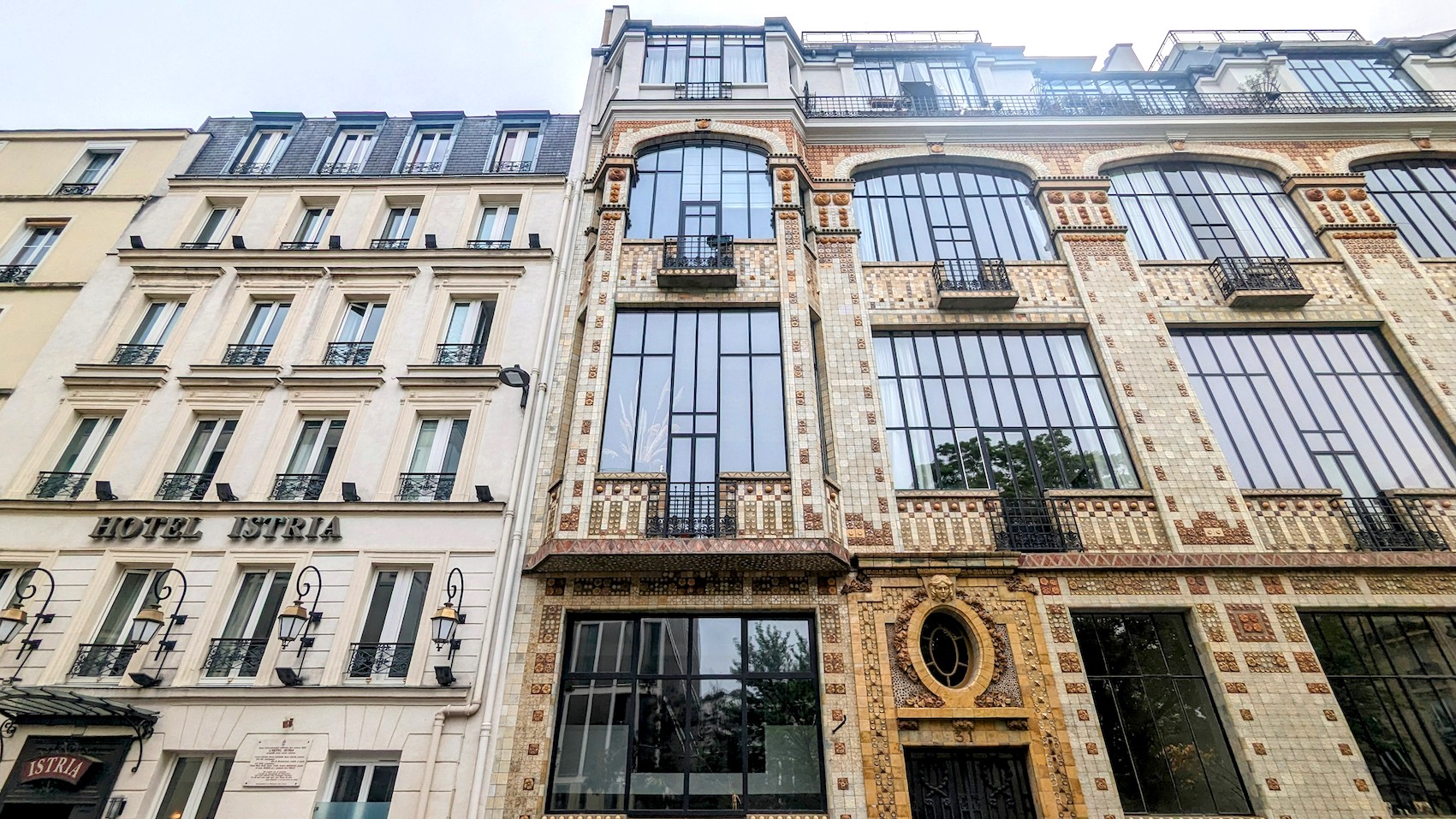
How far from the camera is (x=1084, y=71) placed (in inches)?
807

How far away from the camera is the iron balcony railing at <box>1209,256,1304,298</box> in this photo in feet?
48.4

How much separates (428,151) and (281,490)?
11.2 metres

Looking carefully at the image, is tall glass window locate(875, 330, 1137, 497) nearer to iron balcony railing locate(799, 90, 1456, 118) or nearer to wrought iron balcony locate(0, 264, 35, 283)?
iron balcony railing locate(799, 90, 1456, 118)

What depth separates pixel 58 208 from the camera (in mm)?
17922

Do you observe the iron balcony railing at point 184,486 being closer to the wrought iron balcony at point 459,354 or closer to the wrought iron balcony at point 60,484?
the wrought iron balcony at point 60,484

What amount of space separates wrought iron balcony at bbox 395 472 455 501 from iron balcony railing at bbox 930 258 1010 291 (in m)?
11.5

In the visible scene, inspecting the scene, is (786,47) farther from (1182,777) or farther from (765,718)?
(1182,777)

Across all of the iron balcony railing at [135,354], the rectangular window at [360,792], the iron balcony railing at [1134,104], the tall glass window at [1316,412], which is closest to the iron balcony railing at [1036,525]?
the tall glass window at [1316,412]

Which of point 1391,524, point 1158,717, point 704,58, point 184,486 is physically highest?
point 704,58

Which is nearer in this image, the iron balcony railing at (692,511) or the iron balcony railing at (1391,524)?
the iron balcony railing at (692,511)

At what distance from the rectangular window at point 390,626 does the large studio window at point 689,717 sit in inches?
113

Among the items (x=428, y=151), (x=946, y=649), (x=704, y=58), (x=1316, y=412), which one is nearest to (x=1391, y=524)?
(x=1316, y=412)

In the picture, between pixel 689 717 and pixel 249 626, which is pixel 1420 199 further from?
pixel 249 626

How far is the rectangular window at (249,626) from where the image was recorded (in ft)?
36.8
